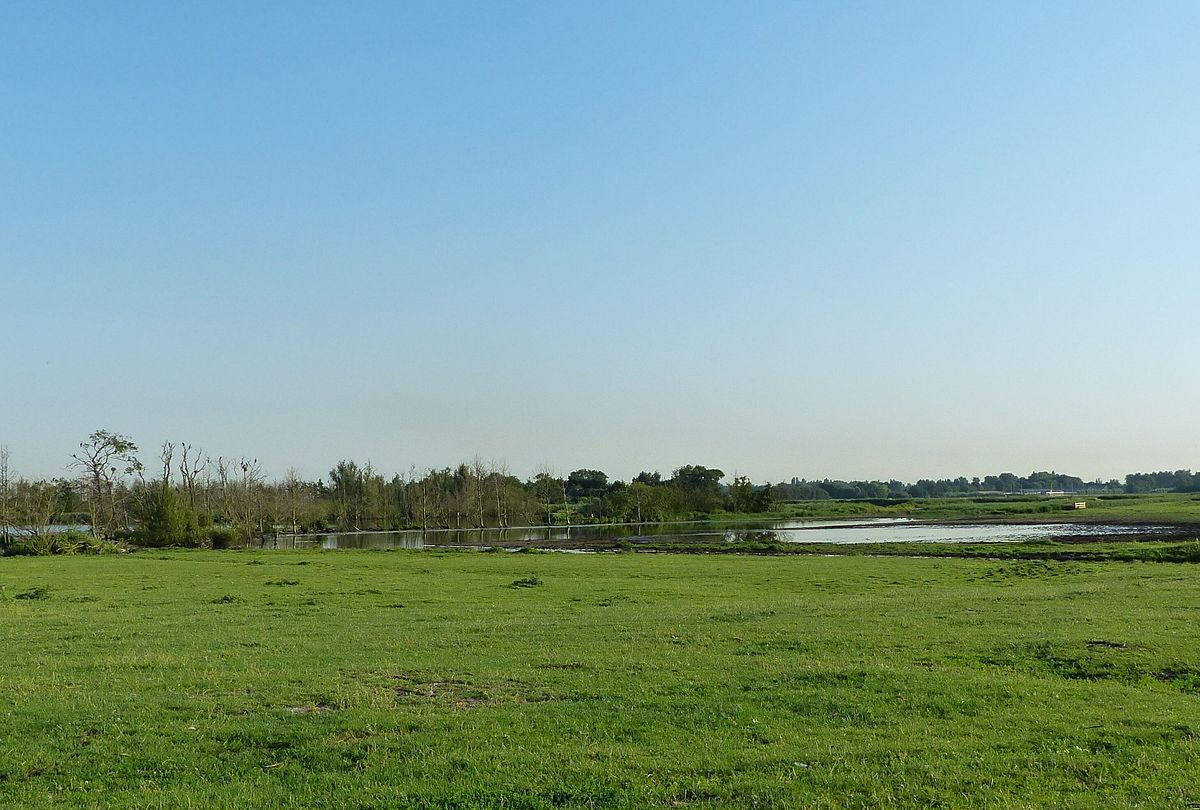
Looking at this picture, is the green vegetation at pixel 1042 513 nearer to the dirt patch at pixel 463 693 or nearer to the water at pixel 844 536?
the water at pixel 844 536

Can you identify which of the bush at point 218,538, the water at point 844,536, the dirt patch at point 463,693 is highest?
the dirt patch at point 463,693

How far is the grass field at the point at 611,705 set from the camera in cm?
961

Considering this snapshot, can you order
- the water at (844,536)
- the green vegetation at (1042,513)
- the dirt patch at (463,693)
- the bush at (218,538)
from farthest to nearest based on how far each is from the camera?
the green vegetation at (1042,513) → the water at (844,536) → the bush at (218,538) → the dirt patch at (463,693)

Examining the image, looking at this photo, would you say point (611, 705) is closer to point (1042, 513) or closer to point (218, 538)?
point (218, 538)

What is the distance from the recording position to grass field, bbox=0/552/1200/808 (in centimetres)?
961

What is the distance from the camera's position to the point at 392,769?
10.3 m

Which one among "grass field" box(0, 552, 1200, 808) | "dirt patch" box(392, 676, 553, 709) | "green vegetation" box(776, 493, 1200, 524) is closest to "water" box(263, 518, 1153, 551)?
"green vegetation" box(776, 493, 1200, 524)

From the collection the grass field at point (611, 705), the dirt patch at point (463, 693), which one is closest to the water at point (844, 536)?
the grass field at point (611, 705)

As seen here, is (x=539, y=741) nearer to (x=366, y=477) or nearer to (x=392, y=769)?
(x=392, y=769)

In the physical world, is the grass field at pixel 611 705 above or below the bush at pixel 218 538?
above

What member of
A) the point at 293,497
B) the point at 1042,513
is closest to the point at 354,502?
the point at 293,497

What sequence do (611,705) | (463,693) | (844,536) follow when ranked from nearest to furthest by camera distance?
(611,705), (463,693), (844,536)

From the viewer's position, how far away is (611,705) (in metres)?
13.3

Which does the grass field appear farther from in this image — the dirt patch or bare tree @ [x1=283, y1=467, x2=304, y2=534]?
bare tree @ [x1=283, y1=467, x2=304, y2=534]
